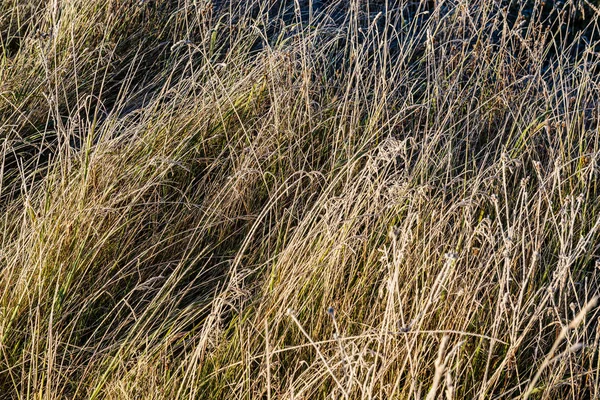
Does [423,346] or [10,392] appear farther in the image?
[10,392]

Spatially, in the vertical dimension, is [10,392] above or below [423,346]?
below

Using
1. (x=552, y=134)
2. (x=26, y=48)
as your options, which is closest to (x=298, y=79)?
(x=552, y=134)

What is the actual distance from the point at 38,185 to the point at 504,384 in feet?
5.10

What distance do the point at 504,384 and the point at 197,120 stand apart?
4.61 feet

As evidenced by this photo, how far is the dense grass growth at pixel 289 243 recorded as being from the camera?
1.88m

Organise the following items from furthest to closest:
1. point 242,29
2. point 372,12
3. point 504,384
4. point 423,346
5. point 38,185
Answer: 1. point 372,12
2. point 242,29
3. point 38,185
4. point 504,384
5. point 423,346

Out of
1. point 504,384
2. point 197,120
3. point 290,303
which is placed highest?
point 197,120

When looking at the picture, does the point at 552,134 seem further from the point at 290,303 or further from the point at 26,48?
the point at 26,48

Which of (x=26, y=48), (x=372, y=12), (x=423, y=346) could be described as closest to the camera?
(x=423, y=346)

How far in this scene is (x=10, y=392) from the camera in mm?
1994

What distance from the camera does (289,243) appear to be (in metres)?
2.26

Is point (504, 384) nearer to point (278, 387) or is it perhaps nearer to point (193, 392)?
point (278, 387)

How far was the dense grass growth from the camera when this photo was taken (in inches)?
74.0

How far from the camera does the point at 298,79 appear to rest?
2912 mm
